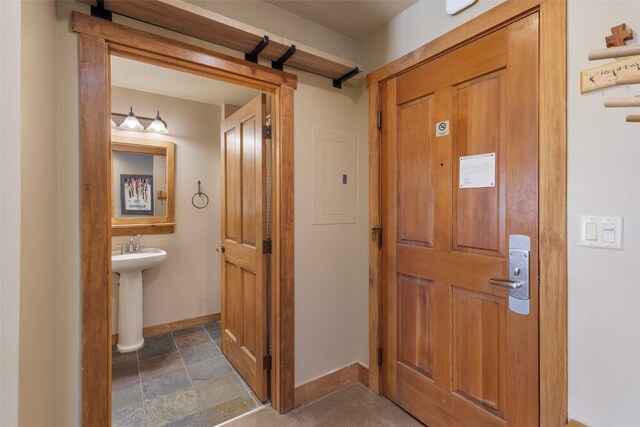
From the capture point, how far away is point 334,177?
210cm

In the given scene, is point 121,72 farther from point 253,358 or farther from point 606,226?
point 606,226

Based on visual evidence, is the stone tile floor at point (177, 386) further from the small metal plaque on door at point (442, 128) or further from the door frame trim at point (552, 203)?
the small metal plaque on door at point (442, 128)

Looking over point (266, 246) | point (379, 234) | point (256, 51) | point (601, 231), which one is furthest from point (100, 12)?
point (601, 231)

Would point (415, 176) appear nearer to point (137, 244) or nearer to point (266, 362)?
point (266, 362)

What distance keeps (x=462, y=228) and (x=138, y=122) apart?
3053 millimetres

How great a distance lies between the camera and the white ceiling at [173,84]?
2457mm

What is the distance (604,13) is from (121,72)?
317 cm

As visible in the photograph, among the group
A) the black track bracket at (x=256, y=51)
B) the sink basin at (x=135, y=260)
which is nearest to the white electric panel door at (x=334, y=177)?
the black track bracket at (x=256, y=51)

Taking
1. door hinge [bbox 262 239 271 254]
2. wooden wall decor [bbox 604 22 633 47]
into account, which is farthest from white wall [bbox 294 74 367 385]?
wooden wall decor [bbox 604 22 633 47]

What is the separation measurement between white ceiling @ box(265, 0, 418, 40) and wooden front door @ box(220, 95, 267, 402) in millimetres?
582

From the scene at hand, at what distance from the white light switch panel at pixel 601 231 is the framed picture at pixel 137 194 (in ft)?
11.1

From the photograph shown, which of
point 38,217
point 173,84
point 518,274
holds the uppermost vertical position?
point 173,84

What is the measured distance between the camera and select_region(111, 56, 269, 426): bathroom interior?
2.33m

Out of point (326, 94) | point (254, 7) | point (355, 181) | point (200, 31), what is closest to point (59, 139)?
point (200, 31)
